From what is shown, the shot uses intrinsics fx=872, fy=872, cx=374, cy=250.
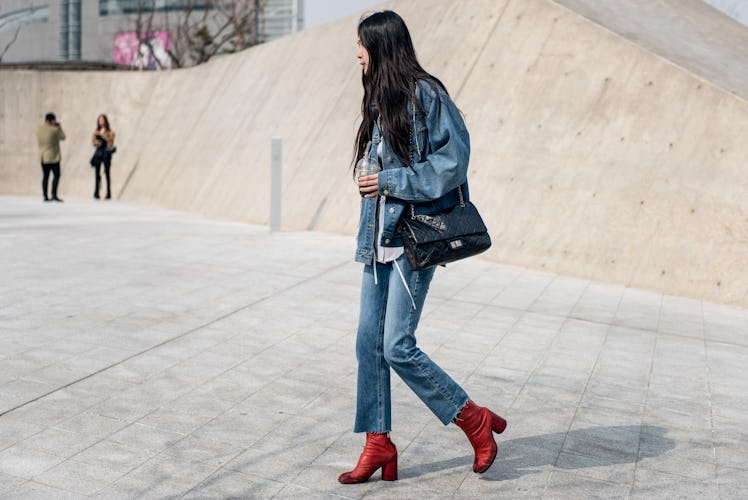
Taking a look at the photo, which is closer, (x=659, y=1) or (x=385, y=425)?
(x=385, y=425)

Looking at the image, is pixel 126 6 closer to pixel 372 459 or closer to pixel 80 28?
pixel 80 28

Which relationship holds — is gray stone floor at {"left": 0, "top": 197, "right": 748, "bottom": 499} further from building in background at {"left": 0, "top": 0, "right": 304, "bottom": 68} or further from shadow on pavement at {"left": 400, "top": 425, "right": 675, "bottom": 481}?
building in background at {"left": 0, "top": 0, "right": 304, "bottom": 68}

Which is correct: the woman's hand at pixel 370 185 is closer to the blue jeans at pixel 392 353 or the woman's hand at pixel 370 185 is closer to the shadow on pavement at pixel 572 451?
the blue jeans at pixel 392 353

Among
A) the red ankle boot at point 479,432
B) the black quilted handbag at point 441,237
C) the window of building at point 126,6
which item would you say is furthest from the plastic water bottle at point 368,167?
the window of building at point 126,6

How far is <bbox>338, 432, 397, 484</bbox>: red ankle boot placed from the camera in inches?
149

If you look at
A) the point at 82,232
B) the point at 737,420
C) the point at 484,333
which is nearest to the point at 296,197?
the point at 82,232

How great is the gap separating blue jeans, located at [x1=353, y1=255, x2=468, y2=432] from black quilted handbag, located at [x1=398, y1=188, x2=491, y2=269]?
0.11 metres

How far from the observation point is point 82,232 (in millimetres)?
11406

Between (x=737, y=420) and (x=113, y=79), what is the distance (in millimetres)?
17690

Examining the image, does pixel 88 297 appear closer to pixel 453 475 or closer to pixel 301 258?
pixel 301 258

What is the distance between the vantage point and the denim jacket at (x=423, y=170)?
359cm

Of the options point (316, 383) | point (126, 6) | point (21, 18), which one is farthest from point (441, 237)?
point (126, 6)

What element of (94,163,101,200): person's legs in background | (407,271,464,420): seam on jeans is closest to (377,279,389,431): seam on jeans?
(407,271,464,420): seam on jeans

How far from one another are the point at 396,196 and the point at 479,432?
1115mm
